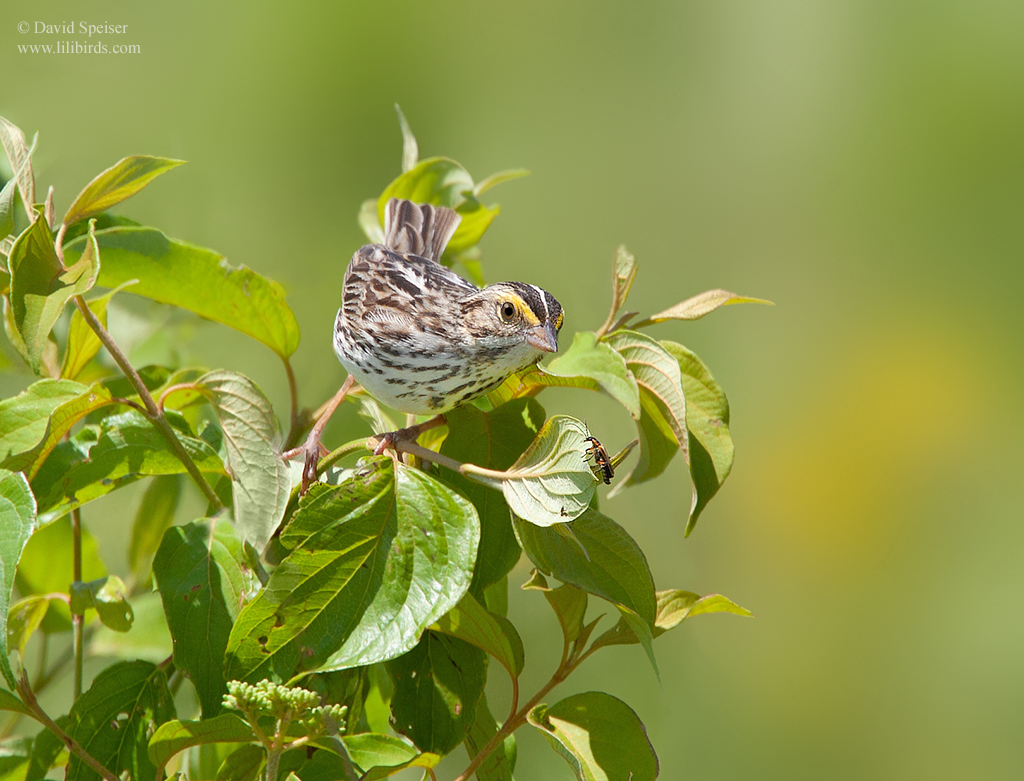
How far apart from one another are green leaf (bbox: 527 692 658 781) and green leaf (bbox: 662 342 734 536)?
22 cm

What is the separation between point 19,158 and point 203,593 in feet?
1.71

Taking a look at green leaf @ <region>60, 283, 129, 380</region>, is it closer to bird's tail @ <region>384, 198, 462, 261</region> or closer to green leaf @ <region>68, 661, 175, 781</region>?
green leaf @ <region>68, 661, 175, 781</region>

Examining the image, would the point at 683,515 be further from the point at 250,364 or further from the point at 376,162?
the point at 376,162

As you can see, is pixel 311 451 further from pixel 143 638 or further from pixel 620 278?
pixel 143 638

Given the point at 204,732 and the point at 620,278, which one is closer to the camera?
the point at 204,732

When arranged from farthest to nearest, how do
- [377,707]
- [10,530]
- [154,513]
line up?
[154,513], [377,707], [10,530]

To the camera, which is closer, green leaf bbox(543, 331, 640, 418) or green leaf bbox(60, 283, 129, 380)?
green leaf bbox(543, 331, 640, 418)

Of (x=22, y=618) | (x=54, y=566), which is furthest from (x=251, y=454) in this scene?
(x=54, y=566)

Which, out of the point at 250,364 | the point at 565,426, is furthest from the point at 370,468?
the point at 250,364

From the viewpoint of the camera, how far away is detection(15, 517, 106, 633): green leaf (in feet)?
4.46

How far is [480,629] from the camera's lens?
0.94m

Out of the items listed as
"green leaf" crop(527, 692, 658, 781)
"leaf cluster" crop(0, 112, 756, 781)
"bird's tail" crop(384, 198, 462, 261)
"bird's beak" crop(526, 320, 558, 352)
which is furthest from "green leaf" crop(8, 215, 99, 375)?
"bird's tail" crop(384, 198, 462, 261)

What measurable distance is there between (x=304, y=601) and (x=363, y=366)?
1.55ft

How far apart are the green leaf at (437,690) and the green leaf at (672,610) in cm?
15
